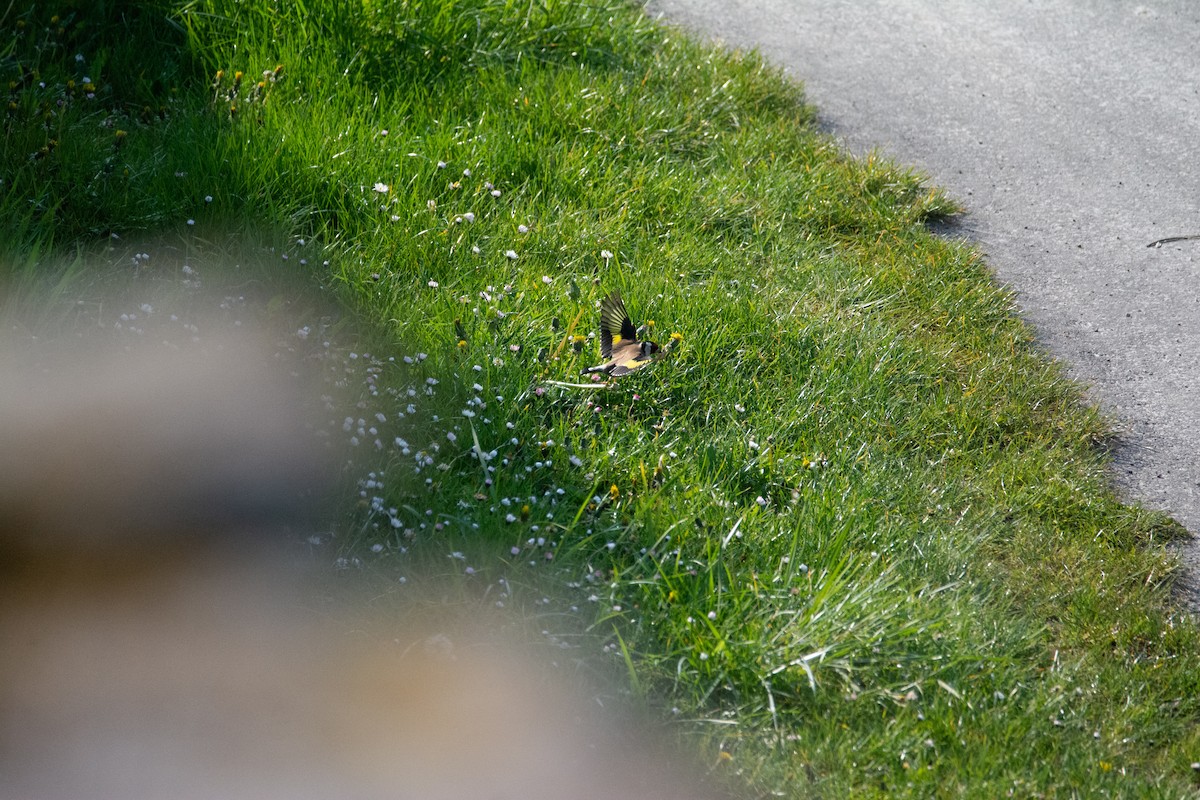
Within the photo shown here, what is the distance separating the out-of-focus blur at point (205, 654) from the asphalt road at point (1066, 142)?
6.84 feet

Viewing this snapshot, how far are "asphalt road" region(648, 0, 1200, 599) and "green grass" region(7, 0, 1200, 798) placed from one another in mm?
268

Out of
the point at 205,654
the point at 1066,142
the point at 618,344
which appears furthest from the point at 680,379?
the point at 1066,142

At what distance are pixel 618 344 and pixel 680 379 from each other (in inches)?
10.1

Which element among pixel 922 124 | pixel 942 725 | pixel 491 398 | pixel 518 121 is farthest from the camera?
pixel 922 124

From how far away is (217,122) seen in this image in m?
4.05

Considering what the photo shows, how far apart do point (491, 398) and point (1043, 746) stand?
1.77 m

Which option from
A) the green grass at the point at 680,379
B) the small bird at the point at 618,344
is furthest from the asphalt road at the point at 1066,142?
the small bird at the point at 618,344

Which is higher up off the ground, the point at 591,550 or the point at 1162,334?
the point at 1162,334

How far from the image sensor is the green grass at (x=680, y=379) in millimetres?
2676

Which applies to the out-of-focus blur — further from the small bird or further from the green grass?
the small bird

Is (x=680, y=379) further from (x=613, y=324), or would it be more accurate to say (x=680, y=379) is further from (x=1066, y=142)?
(x=1066, y=142)

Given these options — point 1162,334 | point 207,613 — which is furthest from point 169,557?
point 1162,334

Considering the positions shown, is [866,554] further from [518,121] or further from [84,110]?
[84,110]

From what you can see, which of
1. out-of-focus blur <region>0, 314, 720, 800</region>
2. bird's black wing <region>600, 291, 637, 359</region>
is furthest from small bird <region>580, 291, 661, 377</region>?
out-of-focus blur <region>0, 314, 720, 800</region>
